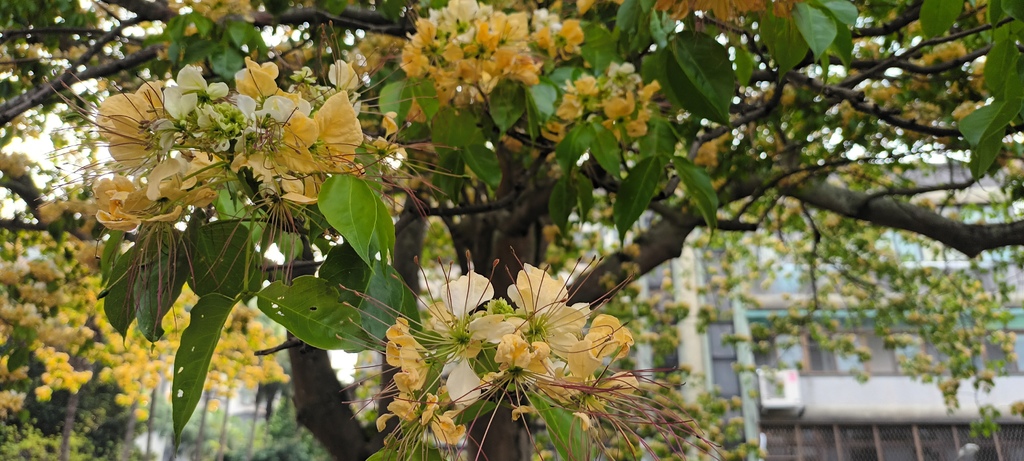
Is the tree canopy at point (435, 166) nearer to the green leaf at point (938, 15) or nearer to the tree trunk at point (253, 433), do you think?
the green leaf at point (938, 15)

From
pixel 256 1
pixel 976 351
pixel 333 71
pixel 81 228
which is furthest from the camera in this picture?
pixel 976 351

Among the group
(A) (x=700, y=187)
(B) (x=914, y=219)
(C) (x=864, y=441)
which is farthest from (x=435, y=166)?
(C) (x=864, y=441)

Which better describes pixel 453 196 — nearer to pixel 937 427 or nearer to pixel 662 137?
pixel 662 137

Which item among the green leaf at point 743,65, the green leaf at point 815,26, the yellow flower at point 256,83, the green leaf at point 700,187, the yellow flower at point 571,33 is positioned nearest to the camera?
the yellow flower at point 256,83

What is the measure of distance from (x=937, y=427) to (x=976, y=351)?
5.76 meters

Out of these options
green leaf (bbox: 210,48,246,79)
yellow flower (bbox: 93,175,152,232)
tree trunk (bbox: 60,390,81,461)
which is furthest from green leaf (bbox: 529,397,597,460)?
tree trunk (bbox: 60,390,81,461)

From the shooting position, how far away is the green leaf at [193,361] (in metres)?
0.58

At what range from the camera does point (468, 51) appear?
1207mm

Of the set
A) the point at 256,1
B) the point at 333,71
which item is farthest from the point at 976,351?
the point at 333,71

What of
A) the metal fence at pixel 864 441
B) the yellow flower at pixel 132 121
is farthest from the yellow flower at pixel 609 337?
the metal fence at pixel 864 441

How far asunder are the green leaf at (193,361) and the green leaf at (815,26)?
2.16ft

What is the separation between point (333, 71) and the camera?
739 millimetres

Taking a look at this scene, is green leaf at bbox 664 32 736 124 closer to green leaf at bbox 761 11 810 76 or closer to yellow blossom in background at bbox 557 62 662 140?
green leaf at bbox 761 11 810 76

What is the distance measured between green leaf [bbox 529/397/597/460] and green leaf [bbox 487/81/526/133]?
0.71 metres
